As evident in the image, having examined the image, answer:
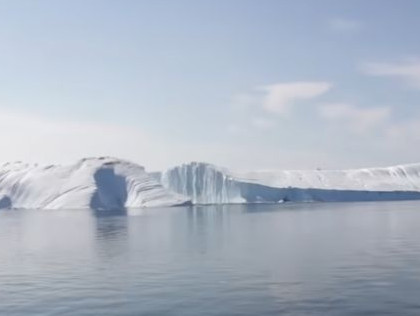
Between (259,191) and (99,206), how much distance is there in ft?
87.2

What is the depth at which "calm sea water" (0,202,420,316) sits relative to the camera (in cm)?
1672

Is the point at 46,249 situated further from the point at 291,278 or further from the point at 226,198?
the point at 226,198

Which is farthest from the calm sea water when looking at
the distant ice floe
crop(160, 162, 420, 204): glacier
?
crop(160, 162, 420, 204): glacier

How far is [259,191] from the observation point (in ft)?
344

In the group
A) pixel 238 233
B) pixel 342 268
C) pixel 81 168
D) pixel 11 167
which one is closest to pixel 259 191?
pixel 81 168

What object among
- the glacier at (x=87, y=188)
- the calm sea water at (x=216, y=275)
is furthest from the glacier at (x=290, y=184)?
the calm sea water at (x=216, y=275)

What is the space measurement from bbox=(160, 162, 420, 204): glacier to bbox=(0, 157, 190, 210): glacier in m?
6.84

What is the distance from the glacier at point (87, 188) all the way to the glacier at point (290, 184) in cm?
684

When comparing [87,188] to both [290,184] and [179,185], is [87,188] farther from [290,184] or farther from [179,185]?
[290,184]

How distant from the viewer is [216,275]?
21.7m

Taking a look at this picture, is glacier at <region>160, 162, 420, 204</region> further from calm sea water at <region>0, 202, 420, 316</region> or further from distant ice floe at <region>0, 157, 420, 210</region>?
calm sea water at <region>0, 202, 420, 316</region>

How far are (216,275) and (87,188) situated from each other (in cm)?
7498

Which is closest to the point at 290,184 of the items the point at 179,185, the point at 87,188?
the point at 179,185

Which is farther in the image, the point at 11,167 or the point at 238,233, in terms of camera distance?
the point at 11,167
